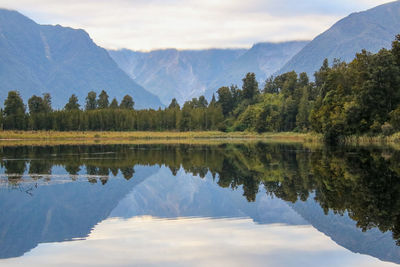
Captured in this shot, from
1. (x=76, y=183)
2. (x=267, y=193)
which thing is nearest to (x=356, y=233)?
(x=267, y=193)

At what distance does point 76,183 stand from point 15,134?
117715mm

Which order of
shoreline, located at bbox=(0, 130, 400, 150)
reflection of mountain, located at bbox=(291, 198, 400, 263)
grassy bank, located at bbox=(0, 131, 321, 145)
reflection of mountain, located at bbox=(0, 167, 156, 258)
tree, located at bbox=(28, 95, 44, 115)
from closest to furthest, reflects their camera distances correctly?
reflection of mountain, located at bbox=(291, 198, 400, 263) < reflection of mountain, located at bbox=(0, 167, 156, 258) < shoreline, located at bbox=(0, 130, 400, 150) < grassy bank, located at bbox=(0, 131, 321, 145) < tree, located at bbox=(28, 95, 44, 115)

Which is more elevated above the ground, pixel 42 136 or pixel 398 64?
pixel 398 64

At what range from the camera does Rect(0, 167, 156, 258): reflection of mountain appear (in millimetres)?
20078

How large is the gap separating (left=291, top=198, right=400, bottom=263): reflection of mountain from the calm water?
0.13 ft

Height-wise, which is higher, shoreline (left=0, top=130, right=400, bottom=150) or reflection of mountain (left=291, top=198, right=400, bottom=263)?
reflection of mountain (left=291, top=198, right=400, bottom=263)

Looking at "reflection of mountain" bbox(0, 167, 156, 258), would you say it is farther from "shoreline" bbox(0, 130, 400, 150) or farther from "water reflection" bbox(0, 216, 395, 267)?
"shoreline" bbox(0, 130, 400, 150)

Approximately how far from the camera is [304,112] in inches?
5896

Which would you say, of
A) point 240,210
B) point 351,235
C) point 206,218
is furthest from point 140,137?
point 351,235

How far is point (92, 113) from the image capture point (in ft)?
586

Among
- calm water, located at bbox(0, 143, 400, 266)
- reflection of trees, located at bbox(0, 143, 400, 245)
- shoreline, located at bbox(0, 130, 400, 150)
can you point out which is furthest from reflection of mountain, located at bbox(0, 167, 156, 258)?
shoreline, located at bbox(0, 130, 400, 150)

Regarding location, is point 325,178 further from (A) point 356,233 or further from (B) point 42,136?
(B) point 42,136

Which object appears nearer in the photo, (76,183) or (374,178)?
(374,178)

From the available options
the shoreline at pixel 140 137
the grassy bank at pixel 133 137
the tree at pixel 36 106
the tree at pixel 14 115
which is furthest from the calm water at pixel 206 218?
the tree at pixel 36 106
